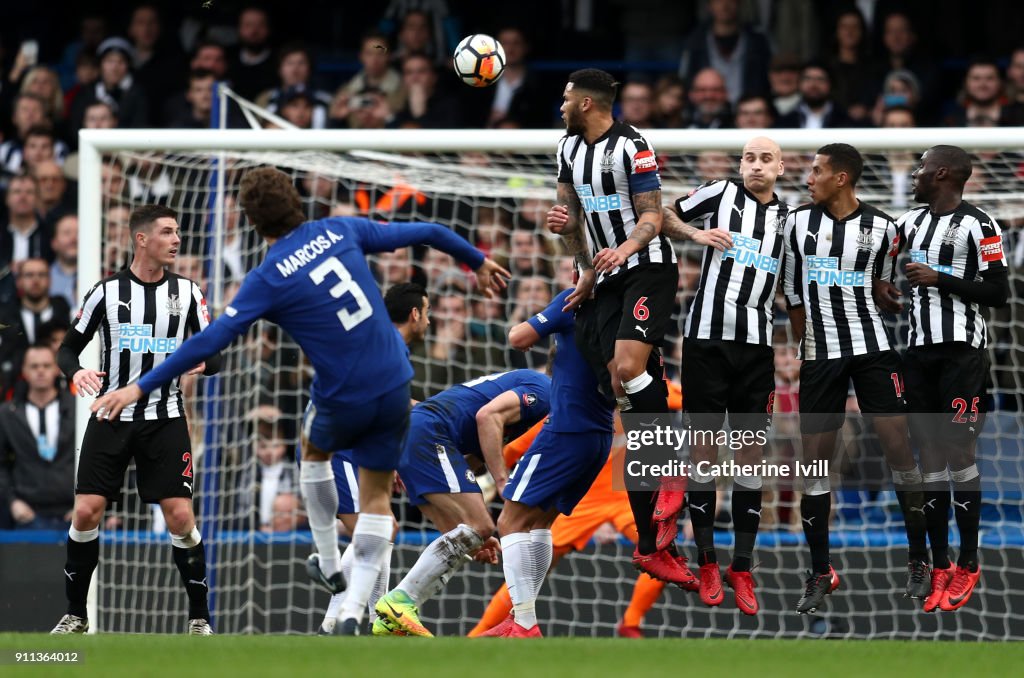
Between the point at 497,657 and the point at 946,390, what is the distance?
294 cm

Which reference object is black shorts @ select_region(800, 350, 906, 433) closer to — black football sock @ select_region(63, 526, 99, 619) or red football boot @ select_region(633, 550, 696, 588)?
red football boot @ select_region(633, 550, 696, 588)

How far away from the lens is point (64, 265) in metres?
12.4

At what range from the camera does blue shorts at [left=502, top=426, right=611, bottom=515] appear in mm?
8039

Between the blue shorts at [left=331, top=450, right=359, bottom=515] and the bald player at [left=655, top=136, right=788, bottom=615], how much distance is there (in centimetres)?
196

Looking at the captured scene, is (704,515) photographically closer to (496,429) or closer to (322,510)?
(496,429)

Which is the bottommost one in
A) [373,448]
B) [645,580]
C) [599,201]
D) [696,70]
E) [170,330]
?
[645,580]

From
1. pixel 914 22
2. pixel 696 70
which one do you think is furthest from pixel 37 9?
pixel 914 22

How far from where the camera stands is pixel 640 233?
751 centimetres

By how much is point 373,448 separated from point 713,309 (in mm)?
1814

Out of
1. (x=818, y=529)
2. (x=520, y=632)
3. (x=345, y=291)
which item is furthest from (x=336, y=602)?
(x=818, y=529)

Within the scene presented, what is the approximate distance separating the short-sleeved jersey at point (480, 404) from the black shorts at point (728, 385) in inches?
44.0

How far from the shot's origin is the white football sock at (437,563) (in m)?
7.96

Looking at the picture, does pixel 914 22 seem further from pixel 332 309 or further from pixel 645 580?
pixel 332 309
